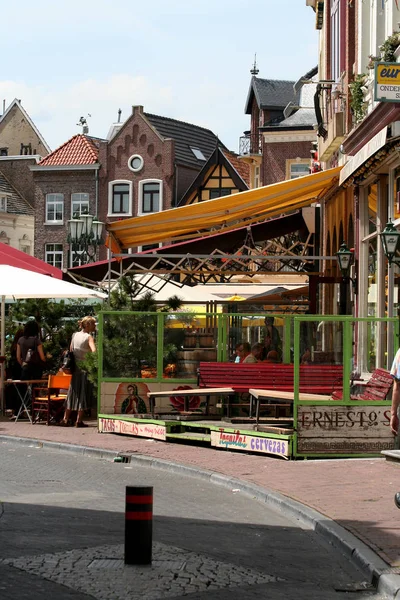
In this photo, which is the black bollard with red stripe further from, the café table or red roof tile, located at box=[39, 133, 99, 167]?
red roof tile, located at box=[39, 133, 99, 167]

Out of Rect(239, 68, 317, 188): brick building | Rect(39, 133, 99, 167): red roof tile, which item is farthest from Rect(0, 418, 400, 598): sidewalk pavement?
Rect(39, 133, 99, 167): red roof tile

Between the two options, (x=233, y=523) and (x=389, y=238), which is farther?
(x=389, y=238)

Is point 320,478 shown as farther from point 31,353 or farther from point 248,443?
point 31,353

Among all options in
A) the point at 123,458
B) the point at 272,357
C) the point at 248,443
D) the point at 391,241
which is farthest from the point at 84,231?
the point at 123,458

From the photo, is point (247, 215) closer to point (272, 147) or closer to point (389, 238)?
point (389, 238)

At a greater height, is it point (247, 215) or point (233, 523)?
point (247, 215)

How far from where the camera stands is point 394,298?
17.9 metres

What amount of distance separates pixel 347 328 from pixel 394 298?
3.29 meters

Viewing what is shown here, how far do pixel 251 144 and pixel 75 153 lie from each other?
17.1 metres

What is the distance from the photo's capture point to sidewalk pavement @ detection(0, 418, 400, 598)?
886cm

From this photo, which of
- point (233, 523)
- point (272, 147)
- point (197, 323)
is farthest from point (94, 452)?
point (272, 147)

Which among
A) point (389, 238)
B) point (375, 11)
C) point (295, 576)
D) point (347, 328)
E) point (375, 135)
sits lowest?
point (295, 576)

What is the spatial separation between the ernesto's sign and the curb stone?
4.48m

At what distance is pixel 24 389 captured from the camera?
21156mm
